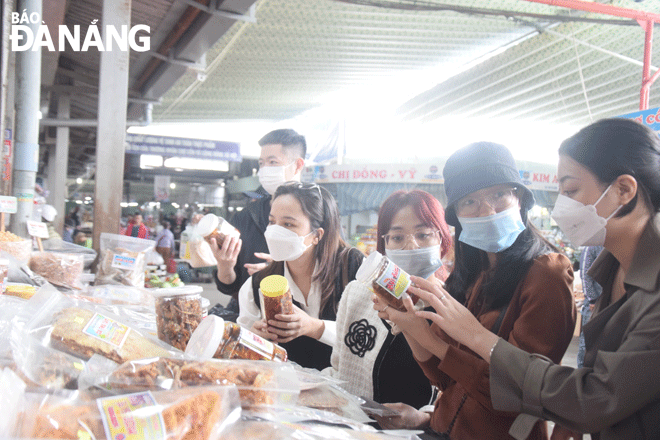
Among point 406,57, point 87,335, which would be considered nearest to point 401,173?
point 406,57

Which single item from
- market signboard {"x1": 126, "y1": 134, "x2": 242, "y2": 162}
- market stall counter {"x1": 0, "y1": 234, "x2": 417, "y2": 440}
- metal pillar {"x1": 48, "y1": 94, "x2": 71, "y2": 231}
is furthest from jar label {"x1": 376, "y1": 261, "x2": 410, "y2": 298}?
market signboard {"x1": 126, "y1": 134, "x2": 242, "y2": 162}

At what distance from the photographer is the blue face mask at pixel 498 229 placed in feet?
5.20

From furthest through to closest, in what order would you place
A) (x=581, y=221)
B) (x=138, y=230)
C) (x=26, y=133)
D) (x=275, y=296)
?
1. (x=138, y=230)
2. (x=26, y=133)
3. (x=275, y=296)
4. (x=581, y=221)

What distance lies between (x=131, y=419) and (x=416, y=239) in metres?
1.28

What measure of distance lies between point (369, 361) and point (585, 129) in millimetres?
1056

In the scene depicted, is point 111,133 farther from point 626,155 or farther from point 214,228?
point 626,155

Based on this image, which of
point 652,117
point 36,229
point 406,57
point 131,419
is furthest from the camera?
point 406,57

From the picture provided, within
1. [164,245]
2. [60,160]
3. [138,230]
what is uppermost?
[60,160]

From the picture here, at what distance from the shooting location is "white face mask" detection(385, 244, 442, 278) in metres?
1.82

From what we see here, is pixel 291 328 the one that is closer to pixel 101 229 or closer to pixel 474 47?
pixel 101 229

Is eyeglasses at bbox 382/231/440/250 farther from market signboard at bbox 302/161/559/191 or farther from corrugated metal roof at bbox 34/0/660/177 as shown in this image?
market signboard at bbox 302/161/559/191

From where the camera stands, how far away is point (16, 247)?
8.03ft

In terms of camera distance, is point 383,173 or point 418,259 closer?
point 418,259

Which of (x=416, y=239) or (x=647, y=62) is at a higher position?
(x=647, y=62)
